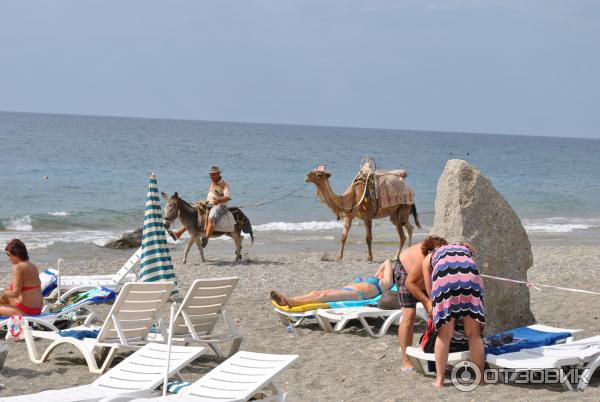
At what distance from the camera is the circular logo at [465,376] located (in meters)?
6.38

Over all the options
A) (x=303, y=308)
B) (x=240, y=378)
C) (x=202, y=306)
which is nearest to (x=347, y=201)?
(x=303, y=308)

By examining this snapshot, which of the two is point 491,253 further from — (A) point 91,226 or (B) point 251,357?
(A) point 91,226

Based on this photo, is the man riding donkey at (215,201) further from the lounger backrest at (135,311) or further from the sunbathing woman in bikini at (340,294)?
the lounger backrest at (135,311)

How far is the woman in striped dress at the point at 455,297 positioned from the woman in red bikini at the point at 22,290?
3.98 m

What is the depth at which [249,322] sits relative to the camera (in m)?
9.45

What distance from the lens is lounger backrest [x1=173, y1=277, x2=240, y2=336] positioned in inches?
291

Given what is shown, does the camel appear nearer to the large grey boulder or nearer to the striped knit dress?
the large grey boulder

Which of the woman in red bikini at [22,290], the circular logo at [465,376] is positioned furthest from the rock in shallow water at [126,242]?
the circular logo at [465,376]

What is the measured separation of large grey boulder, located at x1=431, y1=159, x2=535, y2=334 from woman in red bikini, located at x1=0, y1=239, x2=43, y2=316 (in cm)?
387

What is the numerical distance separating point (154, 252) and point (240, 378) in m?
4.82

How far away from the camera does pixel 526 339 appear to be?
6.98 meters

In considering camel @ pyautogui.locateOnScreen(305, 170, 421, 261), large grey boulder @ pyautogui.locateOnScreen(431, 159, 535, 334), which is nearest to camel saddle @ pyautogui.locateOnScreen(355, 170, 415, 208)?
camel @ pyautogui.locateOnScreen(305, 170, 421, 261)

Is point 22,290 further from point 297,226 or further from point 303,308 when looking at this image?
point 297,226

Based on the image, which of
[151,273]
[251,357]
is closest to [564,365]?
[251,357]
